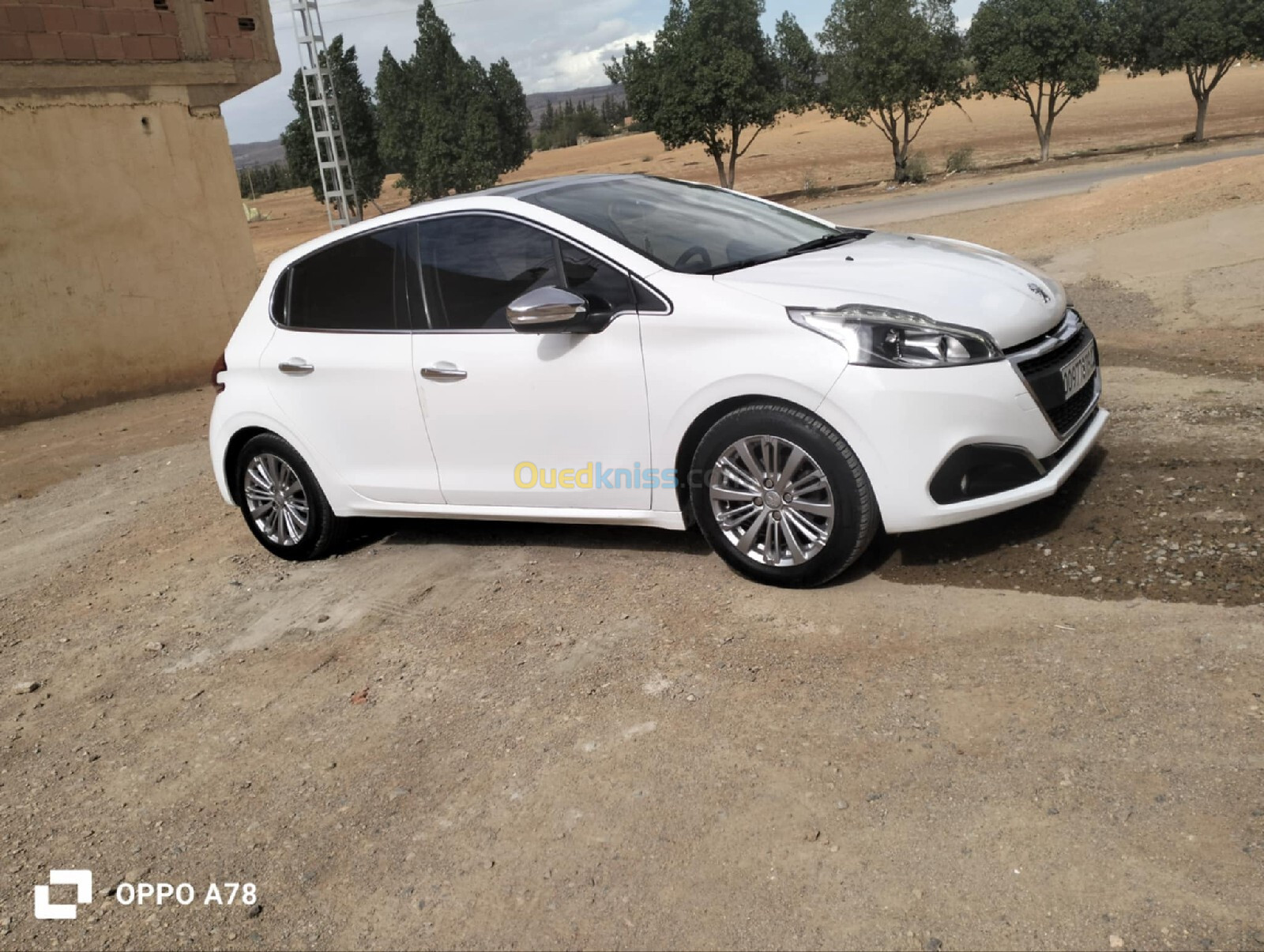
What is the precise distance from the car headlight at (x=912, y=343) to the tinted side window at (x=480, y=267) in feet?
4.78

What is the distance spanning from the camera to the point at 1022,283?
4895 millimetres

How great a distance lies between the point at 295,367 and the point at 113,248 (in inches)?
331

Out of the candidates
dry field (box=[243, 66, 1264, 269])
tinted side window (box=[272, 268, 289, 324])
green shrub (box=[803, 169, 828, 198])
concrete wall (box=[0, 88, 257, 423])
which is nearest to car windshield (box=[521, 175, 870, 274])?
tinted side window (box=[272, 268, 289, 324])

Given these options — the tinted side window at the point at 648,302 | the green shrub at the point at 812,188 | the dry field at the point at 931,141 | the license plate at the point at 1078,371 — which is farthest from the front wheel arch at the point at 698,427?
the dry field at the point at 931,141

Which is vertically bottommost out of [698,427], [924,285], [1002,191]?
[1002,191]

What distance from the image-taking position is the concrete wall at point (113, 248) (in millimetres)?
12219

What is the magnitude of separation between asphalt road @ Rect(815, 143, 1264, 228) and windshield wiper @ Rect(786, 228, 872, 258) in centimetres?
1913

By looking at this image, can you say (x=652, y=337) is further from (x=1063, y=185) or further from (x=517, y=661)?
(x=1063, y=185)

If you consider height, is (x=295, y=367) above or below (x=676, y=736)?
above

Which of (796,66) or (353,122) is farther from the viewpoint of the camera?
(353,122)

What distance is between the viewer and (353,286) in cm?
573

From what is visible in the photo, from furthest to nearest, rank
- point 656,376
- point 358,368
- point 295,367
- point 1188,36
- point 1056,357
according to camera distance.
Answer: point 1188,36
point 295,367
point 358,368
point 656,376
point 1056,357

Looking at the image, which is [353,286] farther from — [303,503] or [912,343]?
[912,343]

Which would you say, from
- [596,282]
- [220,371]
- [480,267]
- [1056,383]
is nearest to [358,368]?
[480,267]
